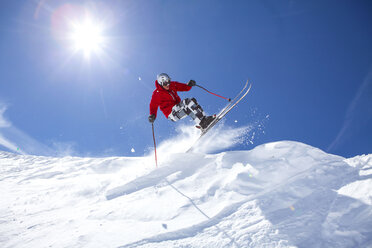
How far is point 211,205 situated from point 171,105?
4.43 meters

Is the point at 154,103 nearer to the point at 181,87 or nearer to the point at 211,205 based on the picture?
the point at 181,87

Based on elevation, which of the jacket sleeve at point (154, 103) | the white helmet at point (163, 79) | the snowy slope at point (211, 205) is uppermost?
the white helmet at point (163, 79)

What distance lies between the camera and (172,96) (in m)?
7.93

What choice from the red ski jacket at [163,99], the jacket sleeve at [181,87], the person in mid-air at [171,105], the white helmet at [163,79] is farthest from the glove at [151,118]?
the jacket sleeve at [181,87]

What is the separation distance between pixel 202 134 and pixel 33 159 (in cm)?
1097

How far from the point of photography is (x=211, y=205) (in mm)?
4324

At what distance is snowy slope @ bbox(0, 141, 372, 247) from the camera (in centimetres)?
316

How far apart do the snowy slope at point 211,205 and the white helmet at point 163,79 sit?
9.12 ft

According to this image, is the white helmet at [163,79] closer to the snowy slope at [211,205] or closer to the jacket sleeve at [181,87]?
the jacket sleeve at [181,87]

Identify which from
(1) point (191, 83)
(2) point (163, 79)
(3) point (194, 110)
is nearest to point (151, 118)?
(2) point (163, 79)

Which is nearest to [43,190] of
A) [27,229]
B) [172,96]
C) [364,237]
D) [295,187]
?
[27,229]

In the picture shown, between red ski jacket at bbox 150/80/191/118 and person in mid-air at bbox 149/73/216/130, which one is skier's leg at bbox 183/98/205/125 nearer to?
person in mid-air at bbox 149/73/216/130

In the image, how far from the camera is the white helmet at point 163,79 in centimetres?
748

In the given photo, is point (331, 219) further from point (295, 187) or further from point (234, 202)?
point (234, 202)
